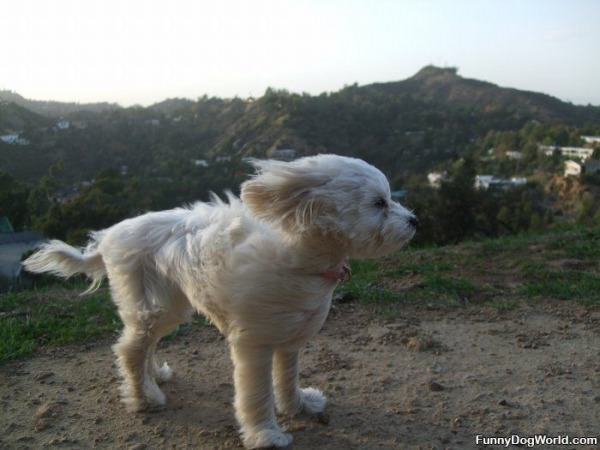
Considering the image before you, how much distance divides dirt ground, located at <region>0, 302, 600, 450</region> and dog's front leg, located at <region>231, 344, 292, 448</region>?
16 cm

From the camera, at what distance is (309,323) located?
10.3 ft

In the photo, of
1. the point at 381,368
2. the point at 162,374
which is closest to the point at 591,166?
the point at 381,368

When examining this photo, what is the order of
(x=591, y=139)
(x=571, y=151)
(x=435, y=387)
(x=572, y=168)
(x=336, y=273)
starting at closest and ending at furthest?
(x=336, y=273) < (x=435, y=387) < (x=572, y=168) < (x=571, y=151) < (x=591, y=139)

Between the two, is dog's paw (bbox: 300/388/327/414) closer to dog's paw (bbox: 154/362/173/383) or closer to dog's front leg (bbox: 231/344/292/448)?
dog's front leg (bbox: 231/344/292/448)

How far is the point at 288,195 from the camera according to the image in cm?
297

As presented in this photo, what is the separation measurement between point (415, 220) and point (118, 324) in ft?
10.8

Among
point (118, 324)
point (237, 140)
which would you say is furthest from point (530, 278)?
point (237, 140)

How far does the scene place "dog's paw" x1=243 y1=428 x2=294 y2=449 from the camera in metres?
3.18

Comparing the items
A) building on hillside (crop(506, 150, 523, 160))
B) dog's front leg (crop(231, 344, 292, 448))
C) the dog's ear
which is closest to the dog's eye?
the dog's ear

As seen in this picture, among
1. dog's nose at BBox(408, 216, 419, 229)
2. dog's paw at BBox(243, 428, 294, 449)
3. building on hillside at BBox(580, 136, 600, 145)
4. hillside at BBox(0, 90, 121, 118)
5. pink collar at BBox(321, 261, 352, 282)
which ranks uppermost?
hillside at BBox(0, 90, 121, 118)

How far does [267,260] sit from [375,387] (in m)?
1.47

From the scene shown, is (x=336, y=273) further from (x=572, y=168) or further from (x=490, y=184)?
(x=572, y=168)

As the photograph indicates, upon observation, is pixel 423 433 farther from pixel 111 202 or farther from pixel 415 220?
pixel 111 202

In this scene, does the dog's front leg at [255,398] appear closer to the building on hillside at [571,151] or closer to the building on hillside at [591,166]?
the building on hillside at [591,166]
